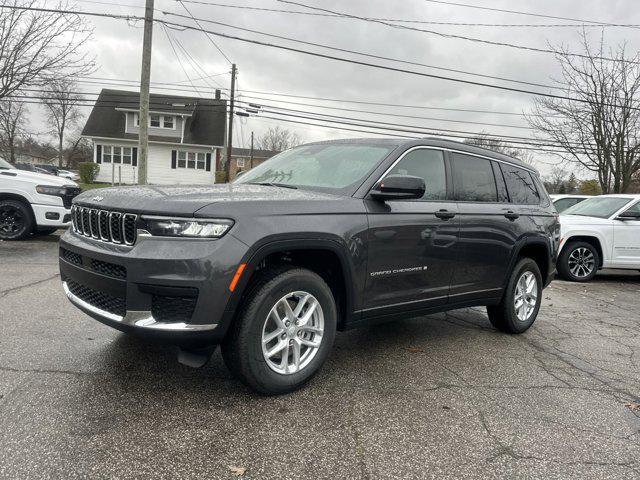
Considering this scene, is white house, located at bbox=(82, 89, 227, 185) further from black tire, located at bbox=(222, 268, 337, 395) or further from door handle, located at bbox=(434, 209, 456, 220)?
black tire, located at bbox=(222, 268, 337, 395)

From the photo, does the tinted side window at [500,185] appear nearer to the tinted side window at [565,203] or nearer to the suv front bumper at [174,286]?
→ the suv front bumper at [174,286]

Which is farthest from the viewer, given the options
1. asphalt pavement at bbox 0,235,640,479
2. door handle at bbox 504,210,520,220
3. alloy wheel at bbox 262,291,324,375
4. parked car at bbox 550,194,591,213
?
parked car at bbox 550,194,591,213

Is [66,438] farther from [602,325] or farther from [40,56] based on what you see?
[40,56]

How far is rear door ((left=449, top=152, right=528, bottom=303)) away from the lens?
169 inches

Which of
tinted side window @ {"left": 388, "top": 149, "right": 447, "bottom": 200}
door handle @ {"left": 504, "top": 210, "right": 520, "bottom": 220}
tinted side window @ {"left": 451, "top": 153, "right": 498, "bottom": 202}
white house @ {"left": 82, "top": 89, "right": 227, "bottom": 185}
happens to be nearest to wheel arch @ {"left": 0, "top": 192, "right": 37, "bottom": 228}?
Answer: tinted side window @ {"left": 388, "top": 149, "right": 447, "bottom": 200}

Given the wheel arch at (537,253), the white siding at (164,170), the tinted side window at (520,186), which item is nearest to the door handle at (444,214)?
the wheel arch at (537,253)

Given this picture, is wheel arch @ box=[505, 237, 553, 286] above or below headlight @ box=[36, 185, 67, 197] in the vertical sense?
below

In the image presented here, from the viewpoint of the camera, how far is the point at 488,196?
4680mm

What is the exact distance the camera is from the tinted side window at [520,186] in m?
5.02

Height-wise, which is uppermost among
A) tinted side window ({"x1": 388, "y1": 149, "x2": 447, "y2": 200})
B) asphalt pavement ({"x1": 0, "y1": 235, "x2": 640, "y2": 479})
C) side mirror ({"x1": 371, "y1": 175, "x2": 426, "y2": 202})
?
tinted side window ({"x1": 388, "y1": 149, "x2": 447, "y2": 200})

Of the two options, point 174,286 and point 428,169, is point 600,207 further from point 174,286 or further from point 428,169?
point 174,286

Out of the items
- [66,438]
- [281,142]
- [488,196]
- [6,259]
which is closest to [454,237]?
[488,196]

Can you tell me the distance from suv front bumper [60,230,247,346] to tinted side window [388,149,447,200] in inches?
67.7

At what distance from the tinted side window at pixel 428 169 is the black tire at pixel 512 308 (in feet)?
4.54
